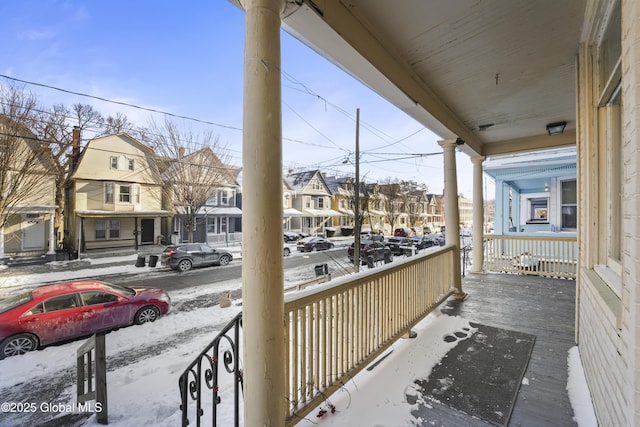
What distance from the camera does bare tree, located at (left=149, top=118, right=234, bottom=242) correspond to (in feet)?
35.7

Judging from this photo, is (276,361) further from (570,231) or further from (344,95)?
(570,231)

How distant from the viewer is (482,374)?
2053 mm

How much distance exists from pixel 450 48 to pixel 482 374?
8.80 ft

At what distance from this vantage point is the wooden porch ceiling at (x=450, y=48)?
168 cm

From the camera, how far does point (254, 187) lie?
119 cm

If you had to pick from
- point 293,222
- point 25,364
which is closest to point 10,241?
point 25,364

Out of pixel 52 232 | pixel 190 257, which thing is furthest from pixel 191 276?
pixel 52 232

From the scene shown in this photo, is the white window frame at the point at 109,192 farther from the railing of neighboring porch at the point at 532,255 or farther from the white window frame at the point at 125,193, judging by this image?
the railing of neighboring porch at the point at 532,255

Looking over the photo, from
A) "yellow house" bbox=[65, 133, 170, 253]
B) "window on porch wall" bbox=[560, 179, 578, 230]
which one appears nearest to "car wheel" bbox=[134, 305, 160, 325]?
"yellow house" bbox=[65, 133, 170, 253]

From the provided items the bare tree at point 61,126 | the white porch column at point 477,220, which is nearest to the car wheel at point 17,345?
the bare tree at point 61,126

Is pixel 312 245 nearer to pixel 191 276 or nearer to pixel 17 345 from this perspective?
pixel 191 276

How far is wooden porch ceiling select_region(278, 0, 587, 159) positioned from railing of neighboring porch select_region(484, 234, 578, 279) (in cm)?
297

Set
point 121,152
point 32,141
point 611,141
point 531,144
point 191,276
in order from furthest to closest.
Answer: point 121,152 → point 191,276 → point 531,144 → point 32,141 → point 611,141

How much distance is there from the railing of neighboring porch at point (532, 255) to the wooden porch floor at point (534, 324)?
31 cm
